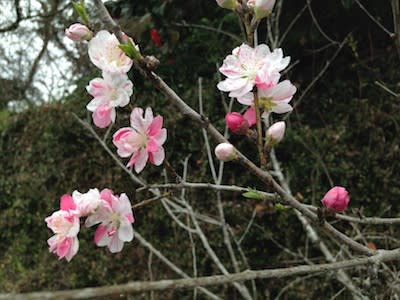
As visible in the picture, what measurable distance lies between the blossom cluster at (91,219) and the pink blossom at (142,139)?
3.3 inches

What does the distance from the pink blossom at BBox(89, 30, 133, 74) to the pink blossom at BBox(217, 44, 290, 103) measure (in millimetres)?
155

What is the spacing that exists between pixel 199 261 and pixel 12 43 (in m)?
3.62

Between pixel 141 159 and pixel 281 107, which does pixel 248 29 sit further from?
pixel 141 159

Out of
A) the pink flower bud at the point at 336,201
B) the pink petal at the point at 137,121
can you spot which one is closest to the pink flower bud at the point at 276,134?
the pink flower bud at the point at 336,201

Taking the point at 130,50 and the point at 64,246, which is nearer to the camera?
the point at 130,50

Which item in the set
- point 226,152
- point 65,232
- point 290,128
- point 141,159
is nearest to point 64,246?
point 65,232

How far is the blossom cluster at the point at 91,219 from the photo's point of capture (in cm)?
85

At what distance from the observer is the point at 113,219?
2.86 ft

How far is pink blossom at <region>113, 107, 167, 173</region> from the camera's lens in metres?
0.91

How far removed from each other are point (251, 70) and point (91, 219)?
334 mm

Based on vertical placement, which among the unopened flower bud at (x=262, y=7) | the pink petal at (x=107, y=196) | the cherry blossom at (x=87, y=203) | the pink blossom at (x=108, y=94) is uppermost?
the unopened flower bud at (x=262, y=7)

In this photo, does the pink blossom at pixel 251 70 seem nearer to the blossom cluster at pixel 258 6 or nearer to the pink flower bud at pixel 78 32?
the blossom cluster at pixel 258 6

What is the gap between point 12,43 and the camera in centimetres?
563

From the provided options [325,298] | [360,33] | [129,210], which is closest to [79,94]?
[360,33]
